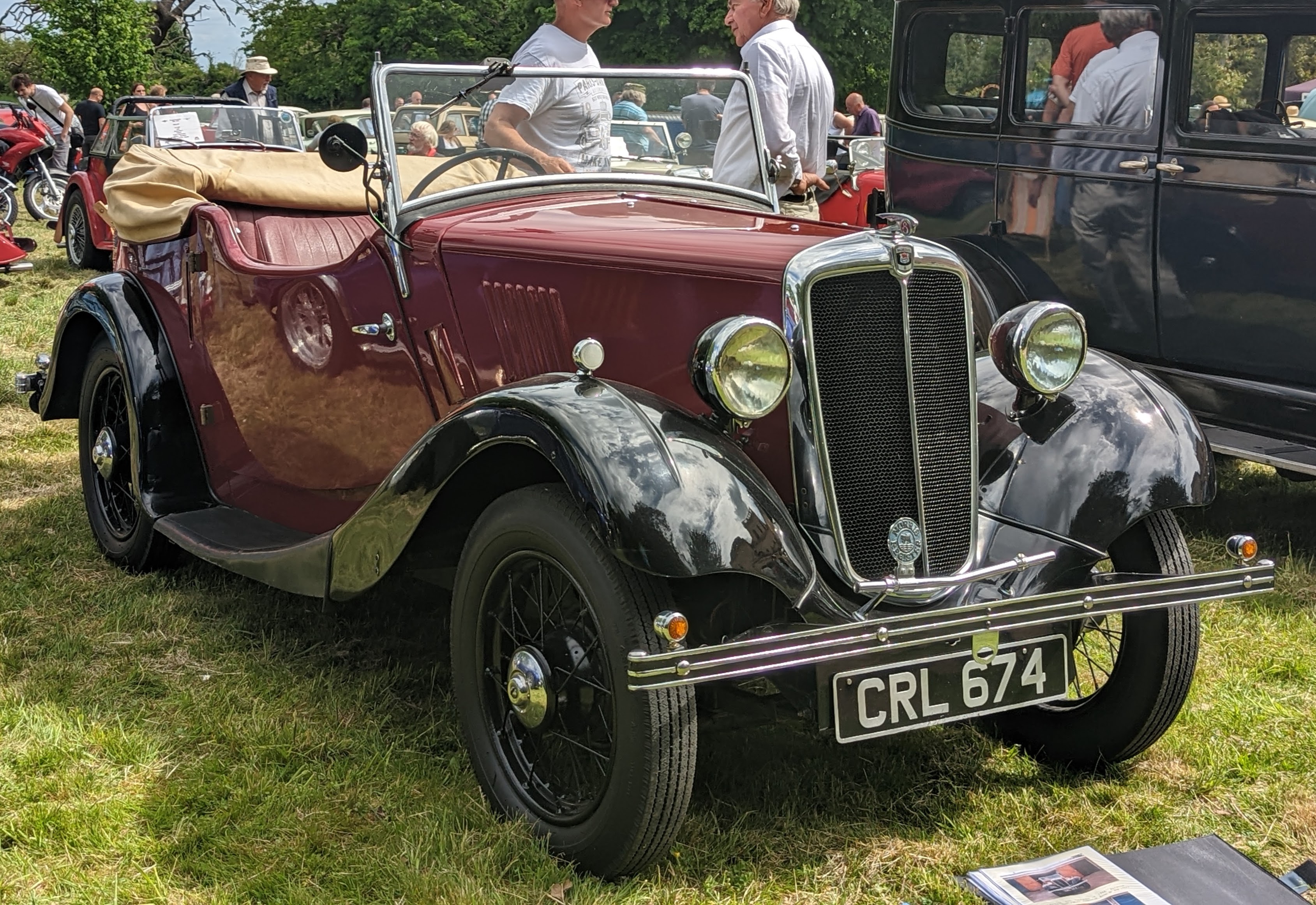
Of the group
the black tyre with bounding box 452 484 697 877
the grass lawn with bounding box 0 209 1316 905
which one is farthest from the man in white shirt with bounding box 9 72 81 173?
the black tyre with bounding box 452 484 697 877

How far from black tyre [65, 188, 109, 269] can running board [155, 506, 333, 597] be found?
8239 millimetres

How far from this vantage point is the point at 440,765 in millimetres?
3023

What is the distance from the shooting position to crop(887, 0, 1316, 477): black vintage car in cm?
476

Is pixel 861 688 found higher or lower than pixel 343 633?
higher

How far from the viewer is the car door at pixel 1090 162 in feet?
16.8

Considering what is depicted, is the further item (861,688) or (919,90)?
(919,90)

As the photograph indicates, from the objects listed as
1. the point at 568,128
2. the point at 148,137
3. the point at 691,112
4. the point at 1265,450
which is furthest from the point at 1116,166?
the point at 148,137

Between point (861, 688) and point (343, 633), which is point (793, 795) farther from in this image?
point (343, 633)

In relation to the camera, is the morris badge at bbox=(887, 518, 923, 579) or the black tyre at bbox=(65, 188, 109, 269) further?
the black tyre at bbox=(65, 188, 109, 269)

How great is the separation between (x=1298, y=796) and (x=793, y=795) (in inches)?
45.2

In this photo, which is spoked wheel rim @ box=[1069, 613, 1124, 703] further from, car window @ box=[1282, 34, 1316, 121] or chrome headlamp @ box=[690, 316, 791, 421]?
car window @ box=[1282, 34, 1316, 121]

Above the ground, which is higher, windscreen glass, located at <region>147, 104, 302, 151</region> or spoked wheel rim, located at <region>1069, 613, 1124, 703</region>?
windscreen glass, located at <region>147, 104, 302, 151</region>

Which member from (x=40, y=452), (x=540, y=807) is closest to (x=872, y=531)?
(x=540, y=807)

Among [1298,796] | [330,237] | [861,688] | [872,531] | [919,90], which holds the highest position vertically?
[919,90]
